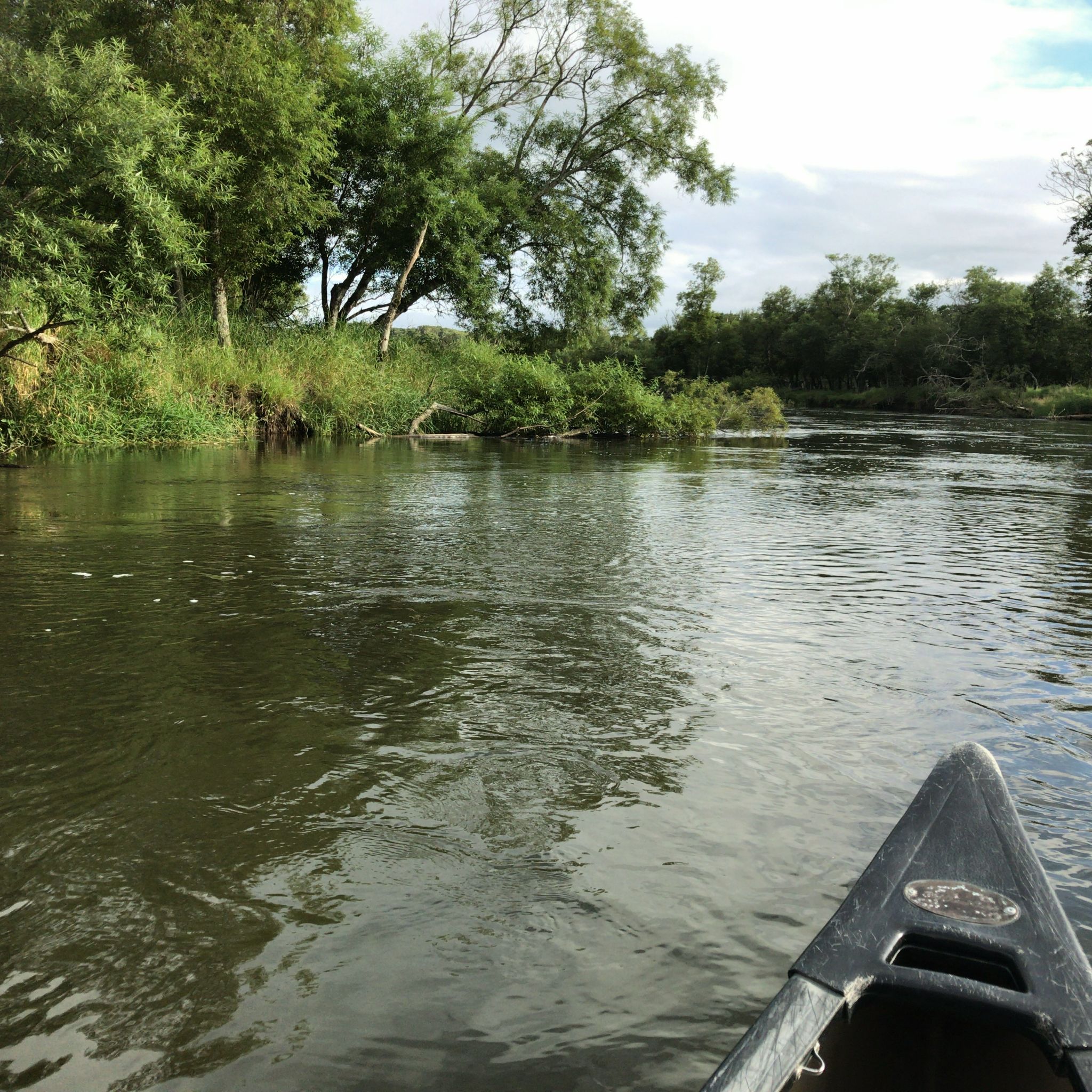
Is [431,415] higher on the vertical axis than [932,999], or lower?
higher

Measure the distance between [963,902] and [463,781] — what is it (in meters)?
1.66

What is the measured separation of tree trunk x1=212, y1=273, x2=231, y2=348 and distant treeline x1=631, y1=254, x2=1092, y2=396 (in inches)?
1978

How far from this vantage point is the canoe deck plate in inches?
68.0

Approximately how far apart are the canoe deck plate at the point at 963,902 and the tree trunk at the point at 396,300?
2408cm

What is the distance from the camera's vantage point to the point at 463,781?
302 cm

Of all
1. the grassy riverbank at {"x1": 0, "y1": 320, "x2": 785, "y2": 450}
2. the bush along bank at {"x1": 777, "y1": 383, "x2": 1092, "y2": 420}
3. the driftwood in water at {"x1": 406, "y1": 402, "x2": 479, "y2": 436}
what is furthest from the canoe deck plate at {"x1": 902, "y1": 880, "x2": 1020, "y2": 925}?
the bush along bank at {"x1": 777, "y1": 383, "x2": 1092, "y2": 420}

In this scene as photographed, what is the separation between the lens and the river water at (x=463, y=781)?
190 cm

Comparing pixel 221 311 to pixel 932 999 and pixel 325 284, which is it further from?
pixel 932 999

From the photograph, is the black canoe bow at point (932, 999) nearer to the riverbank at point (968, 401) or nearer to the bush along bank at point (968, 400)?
the bush along bank at point (968, 400)

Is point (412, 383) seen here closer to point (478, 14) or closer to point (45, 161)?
point (45, 161)

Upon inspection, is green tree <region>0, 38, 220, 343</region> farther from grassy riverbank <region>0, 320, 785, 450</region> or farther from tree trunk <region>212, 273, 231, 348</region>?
tree trunk <region>212, 273, 231, 348</region>

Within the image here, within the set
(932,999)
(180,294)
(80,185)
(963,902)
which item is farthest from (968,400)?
(932,999)

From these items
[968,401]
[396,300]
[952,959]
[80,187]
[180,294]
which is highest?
[396,300]

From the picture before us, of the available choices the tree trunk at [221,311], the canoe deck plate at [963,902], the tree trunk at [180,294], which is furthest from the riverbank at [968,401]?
the canoe deck plate at [963,902]
